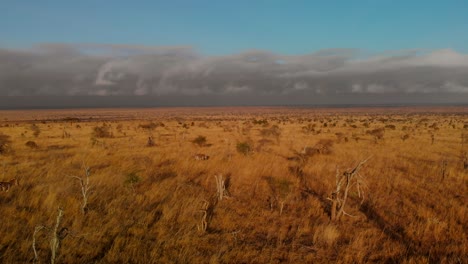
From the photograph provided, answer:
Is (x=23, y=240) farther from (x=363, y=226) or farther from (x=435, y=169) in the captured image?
(x=435, y=169)

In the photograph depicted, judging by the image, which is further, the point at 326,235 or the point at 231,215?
the point at 231,215

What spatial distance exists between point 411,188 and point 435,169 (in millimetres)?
3874

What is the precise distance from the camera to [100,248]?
5.84 meters

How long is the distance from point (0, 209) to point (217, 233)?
18.1ft

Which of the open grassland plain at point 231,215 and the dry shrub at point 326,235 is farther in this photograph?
the dry shrub at point 326,235

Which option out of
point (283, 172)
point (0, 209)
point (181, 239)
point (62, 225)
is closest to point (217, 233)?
point (181, 239)

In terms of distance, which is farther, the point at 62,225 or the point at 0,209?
the point at 0,209

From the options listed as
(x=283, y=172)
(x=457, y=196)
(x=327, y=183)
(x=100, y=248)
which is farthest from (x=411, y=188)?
(x=100, y=248)

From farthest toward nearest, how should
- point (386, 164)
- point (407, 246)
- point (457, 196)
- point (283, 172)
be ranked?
1. point (386, 164)
2. point (283, 172)
3. point (457, 196)
4. point (407, 246)

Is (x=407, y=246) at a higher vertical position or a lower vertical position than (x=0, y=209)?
lower

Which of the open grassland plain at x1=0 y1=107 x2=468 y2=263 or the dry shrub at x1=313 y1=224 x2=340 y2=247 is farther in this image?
the dry shrub at x1=313 y1=224 x2=340 y2=247

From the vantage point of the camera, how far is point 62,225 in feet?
21.9

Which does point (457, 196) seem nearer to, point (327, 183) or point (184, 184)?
point (327, 183)

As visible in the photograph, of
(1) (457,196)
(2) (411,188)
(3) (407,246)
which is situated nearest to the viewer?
(3) (407,246)
